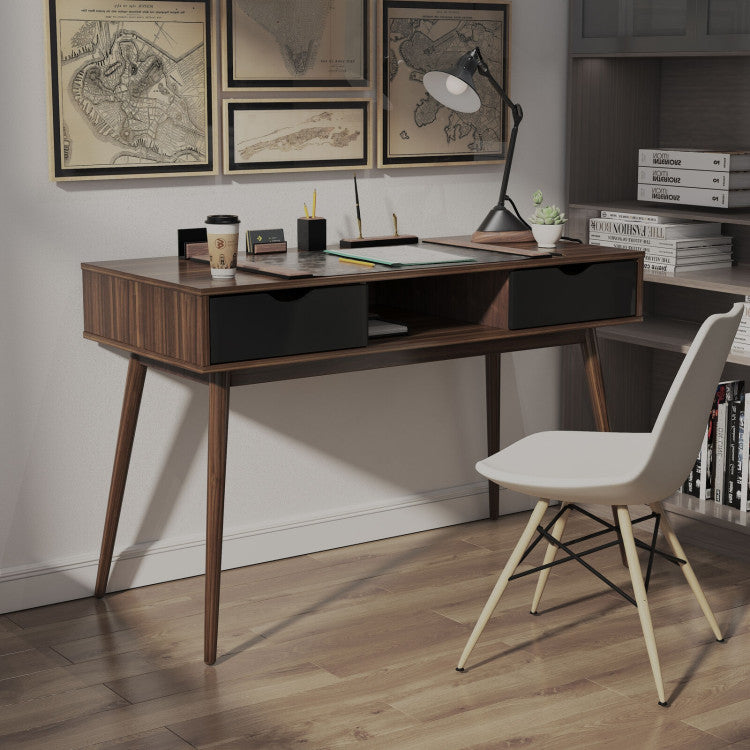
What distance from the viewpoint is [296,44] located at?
10.7ft

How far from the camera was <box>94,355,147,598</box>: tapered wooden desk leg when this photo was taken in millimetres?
3053

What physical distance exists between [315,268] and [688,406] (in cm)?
89

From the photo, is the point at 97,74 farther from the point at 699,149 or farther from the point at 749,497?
the point at 749,497

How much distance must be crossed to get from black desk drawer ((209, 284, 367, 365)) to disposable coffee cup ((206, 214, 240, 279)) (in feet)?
0.38

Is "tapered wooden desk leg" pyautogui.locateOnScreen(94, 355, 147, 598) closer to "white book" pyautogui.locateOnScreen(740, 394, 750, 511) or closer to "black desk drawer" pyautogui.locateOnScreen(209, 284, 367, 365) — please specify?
"black desk drawer" pyautogui.locateOnScreen(209, 284, 367, 365)

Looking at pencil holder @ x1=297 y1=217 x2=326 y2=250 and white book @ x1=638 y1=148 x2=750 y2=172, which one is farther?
white book @ x1=638 y1=148 x2=750 y2=172

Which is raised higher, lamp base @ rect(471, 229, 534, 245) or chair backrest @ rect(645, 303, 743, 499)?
lamp base @ rect(471, 229, 534, 245)

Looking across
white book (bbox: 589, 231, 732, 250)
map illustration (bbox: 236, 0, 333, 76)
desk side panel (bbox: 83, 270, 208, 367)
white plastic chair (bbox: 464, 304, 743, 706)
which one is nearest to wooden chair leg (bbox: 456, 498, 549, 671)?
white plastic chair (bbox: 464, 304, 743, 706)

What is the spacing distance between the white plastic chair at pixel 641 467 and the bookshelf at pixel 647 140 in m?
0.80

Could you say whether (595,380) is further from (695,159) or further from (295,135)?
(295,135)

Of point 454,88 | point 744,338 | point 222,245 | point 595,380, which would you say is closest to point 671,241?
point 744,338

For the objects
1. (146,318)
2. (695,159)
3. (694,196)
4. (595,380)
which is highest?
(695,159)

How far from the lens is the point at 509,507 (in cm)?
392

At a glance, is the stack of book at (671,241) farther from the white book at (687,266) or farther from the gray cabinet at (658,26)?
the gray cabinet at (658,26)
